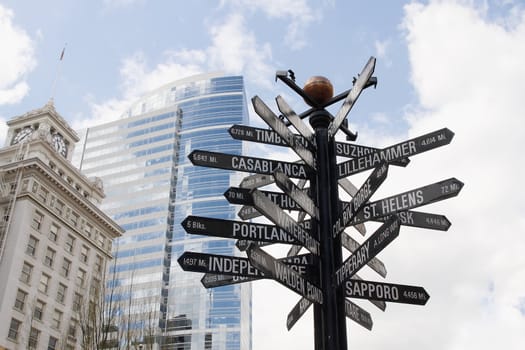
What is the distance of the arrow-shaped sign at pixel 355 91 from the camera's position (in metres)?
6.00

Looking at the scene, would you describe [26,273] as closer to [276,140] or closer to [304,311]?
[276,140]

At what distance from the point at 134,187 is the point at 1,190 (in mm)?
63921

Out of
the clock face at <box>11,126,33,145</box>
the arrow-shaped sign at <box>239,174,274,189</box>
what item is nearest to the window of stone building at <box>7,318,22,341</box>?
the clock face at <box>11,126,33,145</box>

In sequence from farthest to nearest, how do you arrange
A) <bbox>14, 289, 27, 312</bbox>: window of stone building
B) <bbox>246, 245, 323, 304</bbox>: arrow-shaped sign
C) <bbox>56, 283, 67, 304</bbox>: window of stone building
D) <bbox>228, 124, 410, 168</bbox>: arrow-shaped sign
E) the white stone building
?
1. <bbox>56, 283, 67, 304</bbox>: window of stone building
2. the white stone building
3. <bbox>14, 289, 27, 312</bbox>: window of stone building
4. <bbox>228, 124, 410, 168</bbox>: arrow-shaped sign
5. <bbox>246, 245, 323, 304</bbox>: arrow-shaped sign

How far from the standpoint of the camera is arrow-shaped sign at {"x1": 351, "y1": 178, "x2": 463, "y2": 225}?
506 cm

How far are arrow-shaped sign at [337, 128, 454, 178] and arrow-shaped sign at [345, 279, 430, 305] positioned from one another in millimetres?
1202

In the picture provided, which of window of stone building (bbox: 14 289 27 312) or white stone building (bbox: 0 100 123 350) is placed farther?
white stone building (bbox: 0 100 123 350)

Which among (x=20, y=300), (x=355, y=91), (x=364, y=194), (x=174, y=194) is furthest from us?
(x=174, y=194)

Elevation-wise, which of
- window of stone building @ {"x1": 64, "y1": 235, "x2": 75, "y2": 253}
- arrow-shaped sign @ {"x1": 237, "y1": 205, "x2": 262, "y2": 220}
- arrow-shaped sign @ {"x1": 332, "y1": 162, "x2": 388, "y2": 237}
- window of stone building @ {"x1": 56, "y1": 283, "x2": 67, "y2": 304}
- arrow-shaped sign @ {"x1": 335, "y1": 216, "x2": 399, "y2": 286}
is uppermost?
window of stone building @ {"x1": 64, "y1": 235, "x2": 75, "y2": 253}

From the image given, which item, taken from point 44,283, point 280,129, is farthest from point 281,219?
point 44,283

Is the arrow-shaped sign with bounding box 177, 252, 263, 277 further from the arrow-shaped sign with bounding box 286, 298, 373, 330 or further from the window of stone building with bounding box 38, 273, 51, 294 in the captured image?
the window of stone building with bounding box 38, 273, 51, 294

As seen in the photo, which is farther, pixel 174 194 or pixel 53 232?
pixel 174 194

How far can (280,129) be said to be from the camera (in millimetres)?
5812

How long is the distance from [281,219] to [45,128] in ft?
195
